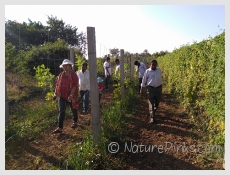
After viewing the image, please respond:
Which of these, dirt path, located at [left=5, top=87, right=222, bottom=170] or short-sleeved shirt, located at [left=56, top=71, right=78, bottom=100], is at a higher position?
short-sleeved shirt, located at [left=56, top=71, right=78, bottom=100]

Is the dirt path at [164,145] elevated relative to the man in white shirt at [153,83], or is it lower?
lower

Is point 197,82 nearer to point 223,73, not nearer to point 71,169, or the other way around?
point 223,73

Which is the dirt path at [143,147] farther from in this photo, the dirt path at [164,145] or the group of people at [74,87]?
the group of people at [74,87]

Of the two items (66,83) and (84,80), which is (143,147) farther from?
(84,80)

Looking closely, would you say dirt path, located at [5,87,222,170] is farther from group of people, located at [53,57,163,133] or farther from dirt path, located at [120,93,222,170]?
group of people, located at [53,57,163,133]

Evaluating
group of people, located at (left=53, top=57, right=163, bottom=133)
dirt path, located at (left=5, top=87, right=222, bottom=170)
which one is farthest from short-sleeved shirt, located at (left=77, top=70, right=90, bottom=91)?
dirt path, located at (left=5, top=87, right=222, bottom=170)

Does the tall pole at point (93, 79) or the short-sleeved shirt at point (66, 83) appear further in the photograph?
the short-sleeved shirt at point (66, 83)

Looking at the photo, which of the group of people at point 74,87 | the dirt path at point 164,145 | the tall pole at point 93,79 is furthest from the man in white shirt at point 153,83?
the tall pole at point 93,79

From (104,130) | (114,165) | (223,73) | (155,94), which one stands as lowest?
(114,165)

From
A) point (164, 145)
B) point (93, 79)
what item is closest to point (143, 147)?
point (164, 145)

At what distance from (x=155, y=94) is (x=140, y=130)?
1161mm

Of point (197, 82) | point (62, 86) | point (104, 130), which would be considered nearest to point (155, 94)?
point (197, 82)

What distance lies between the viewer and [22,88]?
9336 millimetres

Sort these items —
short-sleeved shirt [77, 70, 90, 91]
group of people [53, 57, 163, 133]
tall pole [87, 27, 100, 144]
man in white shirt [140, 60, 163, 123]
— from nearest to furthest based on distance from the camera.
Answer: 1. tall pole [87, 27, 100, 144]
2. group of people [53, 57, 163, 133]
3. man in white shirt [140, 60, 163, 123]
4. short-sleeved shirt [77, 70, 90, 91]
